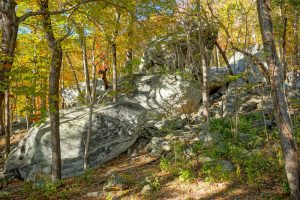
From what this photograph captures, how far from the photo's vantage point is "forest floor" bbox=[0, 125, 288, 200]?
810 cm

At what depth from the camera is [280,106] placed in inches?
273

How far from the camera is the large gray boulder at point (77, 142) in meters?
12.5

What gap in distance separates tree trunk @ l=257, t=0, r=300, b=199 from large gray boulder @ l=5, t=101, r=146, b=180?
8483 millimetres

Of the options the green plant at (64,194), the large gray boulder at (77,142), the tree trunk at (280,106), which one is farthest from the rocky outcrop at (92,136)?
the tree trunk at (280,106)

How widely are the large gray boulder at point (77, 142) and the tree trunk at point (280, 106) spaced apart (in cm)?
848

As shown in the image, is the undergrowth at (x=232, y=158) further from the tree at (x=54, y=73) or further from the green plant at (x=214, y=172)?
the tree at (x=54, y=73)

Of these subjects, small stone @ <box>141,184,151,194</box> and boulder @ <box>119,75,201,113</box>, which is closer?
small stone @ <box>141,184,151,194</box>

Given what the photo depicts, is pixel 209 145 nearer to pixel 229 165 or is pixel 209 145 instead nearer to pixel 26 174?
pixel 229 165

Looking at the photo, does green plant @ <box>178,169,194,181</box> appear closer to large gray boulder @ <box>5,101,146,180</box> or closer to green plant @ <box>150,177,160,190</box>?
green plant @ <box>150,177,160,190</box>

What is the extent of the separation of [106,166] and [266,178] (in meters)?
7.51

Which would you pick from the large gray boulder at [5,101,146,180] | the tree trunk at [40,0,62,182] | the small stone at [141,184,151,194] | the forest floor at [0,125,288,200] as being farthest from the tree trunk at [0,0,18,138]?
the large gray boulder at [5,101,146,180]

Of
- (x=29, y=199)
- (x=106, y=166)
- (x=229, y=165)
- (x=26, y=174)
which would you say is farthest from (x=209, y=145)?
(x=26, y=174)

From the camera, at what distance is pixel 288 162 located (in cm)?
684

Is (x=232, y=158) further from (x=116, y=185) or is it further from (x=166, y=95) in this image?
(x=166, y=95)
